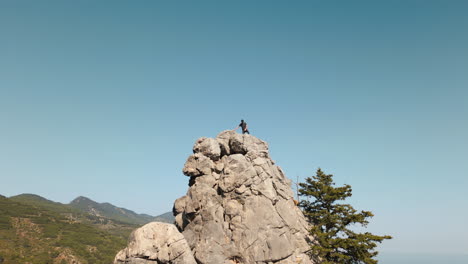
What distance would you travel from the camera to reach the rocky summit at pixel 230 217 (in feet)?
97.0

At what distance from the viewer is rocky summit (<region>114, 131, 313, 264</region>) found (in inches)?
1164

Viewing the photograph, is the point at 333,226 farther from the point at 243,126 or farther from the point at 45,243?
the point at 45,243

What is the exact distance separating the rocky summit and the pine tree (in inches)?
75.6

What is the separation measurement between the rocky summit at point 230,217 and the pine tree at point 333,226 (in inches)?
75.6

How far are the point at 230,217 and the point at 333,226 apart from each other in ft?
44.6

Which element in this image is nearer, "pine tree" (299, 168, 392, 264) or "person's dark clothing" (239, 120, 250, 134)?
"pine tree" (299, 168, 392, 264)

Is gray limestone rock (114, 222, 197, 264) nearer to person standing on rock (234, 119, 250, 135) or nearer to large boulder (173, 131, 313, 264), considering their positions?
large boulder (173, 131, 313, 264)

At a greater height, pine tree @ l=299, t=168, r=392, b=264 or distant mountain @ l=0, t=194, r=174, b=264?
pine tree @ l=299, t=168, r=392, b=264

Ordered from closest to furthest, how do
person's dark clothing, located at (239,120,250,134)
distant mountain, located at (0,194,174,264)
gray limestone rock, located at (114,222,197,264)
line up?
gray limestone rock, located at (114,222,197,264) < person's dark clothing, located at (239,120,250,134) < distant mountain, located at (0,194,174,264)

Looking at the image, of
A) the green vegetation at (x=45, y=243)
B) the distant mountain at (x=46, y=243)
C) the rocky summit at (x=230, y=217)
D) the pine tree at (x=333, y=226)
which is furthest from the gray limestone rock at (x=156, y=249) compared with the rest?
the distant mountain at (x=46, y=243)

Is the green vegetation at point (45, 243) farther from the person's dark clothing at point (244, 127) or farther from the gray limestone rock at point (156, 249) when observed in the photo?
the person's dark clothing at point (244, 127)

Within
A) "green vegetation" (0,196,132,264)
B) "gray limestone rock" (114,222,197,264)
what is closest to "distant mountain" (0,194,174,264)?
"green vegetation" (0,196,132,264)

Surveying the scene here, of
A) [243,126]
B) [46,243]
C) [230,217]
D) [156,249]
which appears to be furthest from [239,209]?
[46,243]

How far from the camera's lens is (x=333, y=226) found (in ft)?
110
